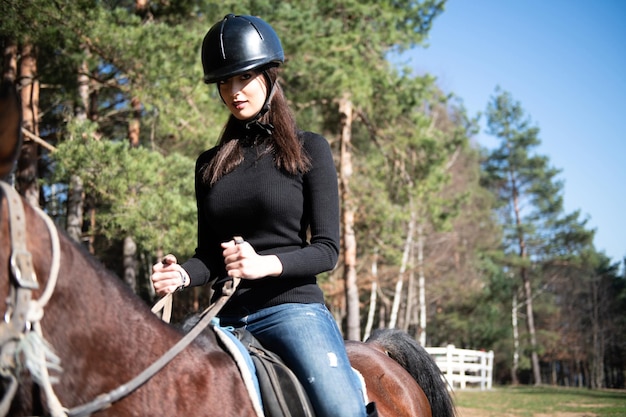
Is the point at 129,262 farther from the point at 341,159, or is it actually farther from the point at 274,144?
the point at 274,144

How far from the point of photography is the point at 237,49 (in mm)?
2490

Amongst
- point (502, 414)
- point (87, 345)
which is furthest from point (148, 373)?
point (502, 414)

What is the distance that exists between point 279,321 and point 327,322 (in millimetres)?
201

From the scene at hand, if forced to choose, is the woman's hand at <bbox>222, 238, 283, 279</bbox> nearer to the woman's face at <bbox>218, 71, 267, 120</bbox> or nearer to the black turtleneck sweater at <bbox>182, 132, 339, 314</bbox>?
the black turtleneck sweater at <bbox>182, 132, 339, 314</bbox>

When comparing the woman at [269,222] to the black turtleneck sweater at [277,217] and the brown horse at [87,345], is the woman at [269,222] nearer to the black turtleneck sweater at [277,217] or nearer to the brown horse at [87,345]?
the black turtleneck sweater at [277,217]

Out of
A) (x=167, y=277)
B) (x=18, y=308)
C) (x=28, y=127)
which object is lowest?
(x=18, y=308)

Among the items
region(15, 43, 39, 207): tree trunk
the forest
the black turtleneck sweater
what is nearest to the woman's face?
the black turtleneck sweater

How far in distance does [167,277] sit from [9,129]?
101 cm

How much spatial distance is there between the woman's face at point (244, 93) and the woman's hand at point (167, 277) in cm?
70

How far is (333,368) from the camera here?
222 centimetres

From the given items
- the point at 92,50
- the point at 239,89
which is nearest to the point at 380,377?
the point at 239,89

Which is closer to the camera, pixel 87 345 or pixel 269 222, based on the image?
pixel 87 345

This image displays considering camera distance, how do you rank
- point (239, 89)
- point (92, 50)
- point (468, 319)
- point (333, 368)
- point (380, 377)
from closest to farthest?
point (333, 368), point (239, 89), point (380, 377), point (92, 50), point (468, 319)

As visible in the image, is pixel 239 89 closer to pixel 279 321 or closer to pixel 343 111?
pixel 279 321
